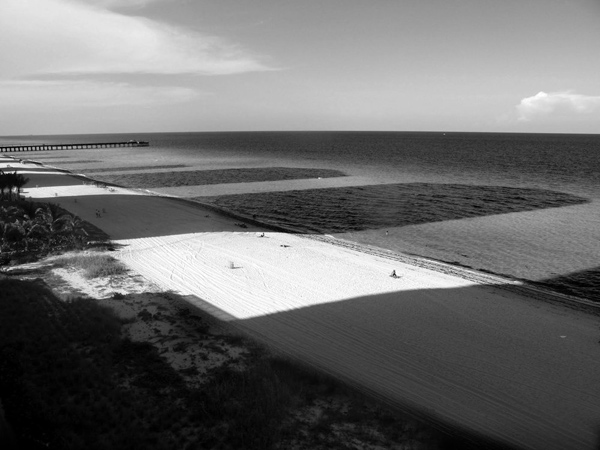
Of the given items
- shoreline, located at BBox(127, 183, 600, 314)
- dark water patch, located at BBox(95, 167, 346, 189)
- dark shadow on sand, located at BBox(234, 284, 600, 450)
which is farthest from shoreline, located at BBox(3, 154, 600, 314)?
dark water patch, located at BBox(95, 167, 346, 189)

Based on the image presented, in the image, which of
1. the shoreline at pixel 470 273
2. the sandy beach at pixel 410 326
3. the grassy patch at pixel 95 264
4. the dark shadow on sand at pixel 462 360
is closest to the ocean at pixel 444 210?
the shoreline at pixel 470 273

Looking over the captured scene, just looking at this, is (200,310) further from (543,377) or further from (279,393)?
(543,377)

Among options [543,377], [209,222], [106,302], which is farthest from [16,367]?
[209,222]

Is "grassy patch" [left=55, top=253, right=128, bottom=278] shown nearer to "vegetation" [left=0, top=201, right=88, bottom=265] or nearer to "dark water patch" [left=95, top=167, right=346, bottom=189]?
"vegetation" [left=0, top=201, right=88, bottom=265]

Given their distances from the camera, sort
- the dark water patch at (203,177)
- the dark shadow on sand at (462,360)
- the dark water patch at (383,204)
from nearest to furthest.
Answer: the dark shadow on sand at (462,360)
the dark water patch at (383,204)
the dark water patch at (203,177)

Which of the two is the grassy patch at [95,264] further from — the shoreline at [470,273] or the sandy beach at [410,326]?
the shoreline at [470,273]

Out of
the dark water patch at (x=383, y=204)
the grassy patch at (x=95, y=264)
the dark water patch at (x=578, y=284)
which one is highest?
the dark water patch at (x=383, y=204)

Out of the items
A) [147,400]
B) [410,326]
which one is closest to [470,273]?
[410,326]

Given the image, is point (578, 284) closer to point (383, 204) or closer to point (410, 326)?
point (410, 326)
